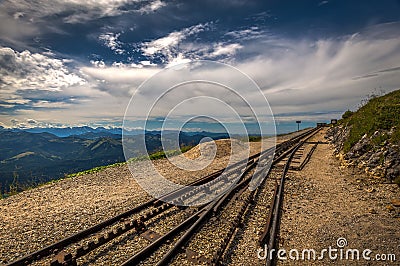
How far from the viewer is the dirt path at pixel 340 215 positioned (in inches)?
223

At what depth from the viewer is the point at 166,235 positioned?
582 centimetres

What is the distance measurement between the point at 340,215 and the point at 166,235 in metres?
5.65

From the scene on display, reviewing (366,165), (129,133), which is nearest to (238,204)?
(129,133)

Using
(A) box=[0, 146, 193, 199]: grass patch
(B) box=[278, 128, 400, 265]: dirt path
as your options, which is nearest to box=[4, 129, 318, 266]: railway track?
(B) box=[278, 128, 400, 265]: dirt path

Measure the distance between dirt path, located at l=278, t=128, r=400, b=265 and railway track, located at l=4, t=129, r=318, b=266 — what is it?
2.15 feet

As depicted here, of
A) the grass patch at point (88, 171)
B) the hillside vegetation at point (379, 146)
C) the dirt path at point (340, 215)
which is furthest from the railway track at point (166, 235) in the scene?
the grass patch at point (88, 171)

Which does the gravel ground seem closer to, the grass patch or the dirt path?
the grass patch

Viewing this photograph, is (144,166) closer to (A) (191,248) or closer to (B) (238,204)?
(B) (238,204)

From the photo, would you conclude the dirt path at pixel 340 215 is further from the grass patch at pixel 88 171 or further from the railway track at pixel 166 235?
the grass patch at pixel 88 171

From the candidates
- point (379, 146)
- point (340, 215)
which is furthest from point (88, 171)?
point (379, 146)

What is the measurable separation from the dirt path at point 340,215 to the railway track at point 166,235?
66cm

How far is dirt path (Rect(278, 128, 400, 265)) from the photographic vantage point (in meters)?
5.66

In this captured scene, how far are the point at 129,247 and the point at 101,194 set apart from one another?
4.92 metres

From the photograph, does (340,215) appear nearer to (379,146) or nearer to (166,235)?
(166,235)
